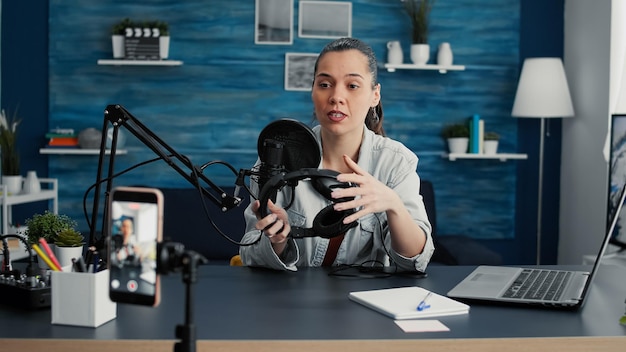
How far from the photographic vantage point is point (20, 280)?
1.59 m

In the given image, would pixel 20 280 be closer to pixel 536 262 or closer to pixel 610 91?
pixel 610 91

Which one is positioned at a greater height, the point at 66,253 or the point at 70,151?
the point at 70,151

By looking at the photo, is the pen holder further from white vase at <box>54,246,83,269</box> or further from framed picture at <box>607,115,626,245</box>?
framed picture at <box>607,115,626,245</box>

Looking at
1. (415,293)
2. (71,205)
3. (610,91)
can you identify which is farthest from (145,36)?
(415,293)

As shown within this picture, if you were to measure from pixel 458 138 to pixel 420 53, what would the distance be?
1.87 ft

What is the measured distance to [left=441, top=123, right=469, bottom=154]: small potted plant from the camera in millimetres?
4824

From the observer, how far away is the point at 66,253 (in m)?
1.72

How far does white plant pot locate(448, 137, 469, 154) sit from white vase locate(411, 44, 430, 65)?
511 mm

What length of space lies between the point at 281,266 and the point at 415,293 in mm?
417

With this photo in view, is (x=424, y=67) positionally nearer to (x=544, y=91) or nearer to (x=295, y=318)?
(x=544, y=91)

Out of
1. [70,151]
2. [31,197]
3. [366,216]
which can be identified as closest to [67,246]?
[366,216]

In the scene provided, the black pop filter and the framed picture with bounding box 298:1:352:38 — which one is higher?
the framed picture with bounding box 298:1:352:38

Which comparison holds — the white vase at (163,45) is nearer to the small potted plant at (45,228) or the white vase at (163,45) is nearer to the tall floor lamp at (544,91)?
the tall floor lamp at (544,91)

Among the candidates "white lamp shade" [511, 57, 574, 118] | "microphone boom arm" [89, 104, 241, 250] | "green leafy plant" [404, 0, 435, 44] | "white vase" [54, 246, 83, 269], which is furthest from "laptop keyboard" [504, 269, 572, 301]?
"green leafy plant" [404, 0, 435, 44]
